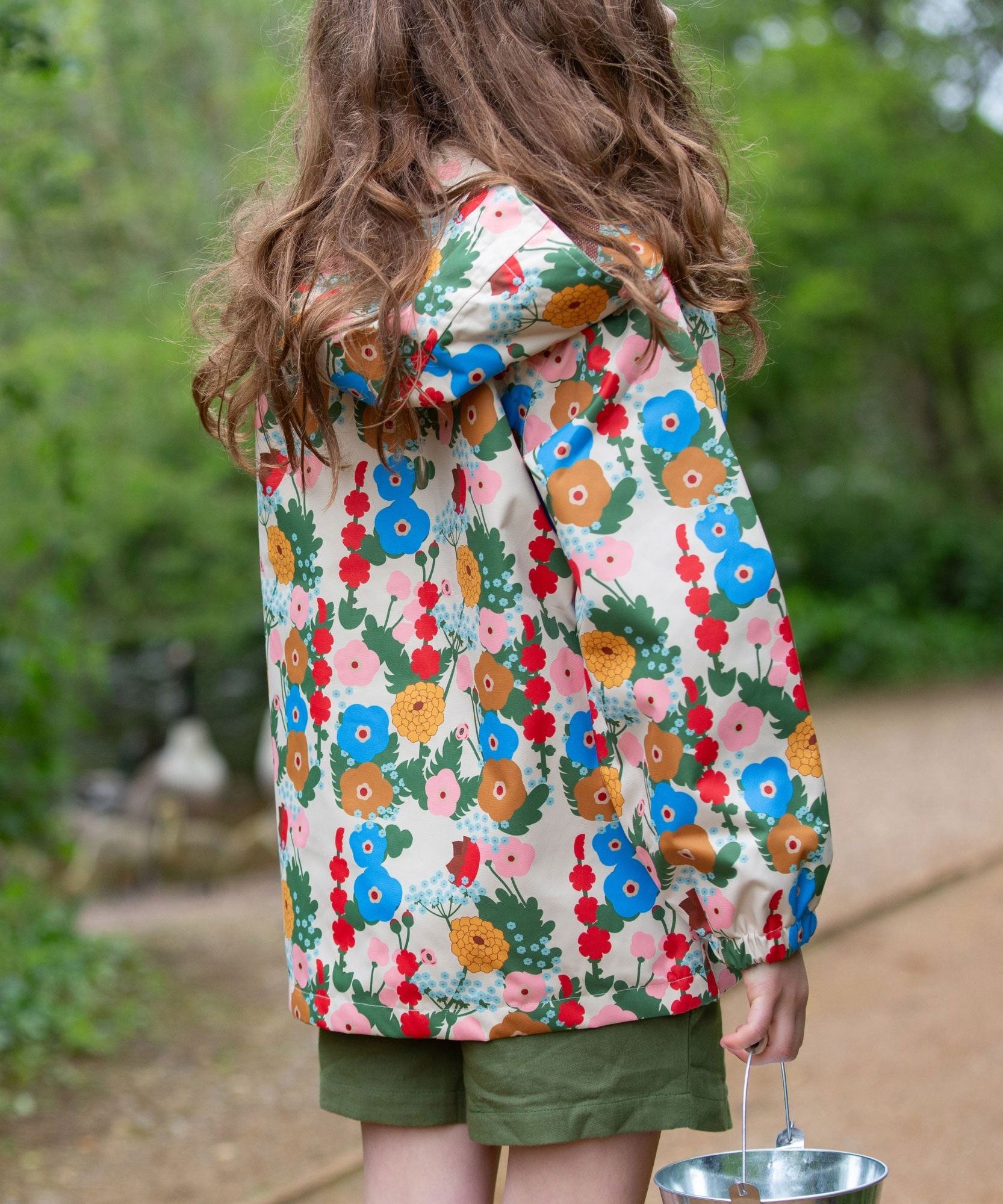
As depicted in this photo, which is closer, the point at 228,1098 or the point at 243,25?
the point at 228,1098

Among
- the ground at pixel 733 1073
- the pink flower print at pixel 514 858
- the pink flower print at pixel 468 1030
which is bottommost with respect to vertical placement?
the ground at pixel 733 1073

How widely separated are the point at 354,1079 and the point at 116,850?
631 centimetres

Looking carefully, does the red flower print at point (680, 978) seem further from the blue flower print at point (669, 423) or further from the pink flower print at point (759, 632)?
the blue flower print at point (669, 423)

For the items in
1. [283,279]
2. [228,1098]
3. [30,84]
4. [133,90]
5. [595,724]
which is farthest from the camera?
[133,90]

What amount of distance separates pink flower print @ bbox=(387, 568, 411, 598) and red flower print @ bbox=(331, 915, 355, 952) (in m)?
0.34

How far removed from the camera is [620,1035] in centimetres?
142

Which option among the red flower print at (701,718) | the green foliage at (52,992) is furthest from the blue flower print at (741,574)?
the green foliage at (52,992)

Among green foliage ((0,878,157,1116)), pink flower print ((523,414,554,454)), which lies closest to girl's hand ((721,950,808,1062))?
pink flower print ((523,414,554,454))

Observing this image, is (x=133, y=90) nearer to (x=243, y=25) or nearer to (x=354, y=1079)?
(x=243, y=25)

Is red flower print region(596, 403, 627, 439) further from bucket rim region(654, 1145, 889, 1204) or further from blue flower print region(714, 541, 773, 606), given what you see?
bucket rim region(654, 1145, 889, 1204)

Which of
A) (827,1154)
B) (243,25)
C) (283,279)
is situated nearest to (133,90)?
(243,25)

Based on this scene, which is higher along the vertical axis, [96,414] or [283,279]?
[96,414]

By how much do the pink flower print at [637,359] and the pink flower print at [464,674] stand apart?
333mm

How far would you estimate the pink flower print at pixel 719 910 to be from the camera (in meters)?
1.31
